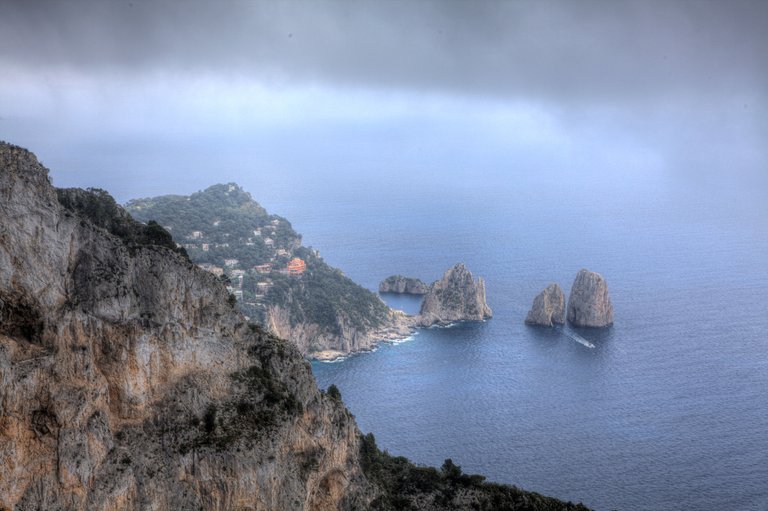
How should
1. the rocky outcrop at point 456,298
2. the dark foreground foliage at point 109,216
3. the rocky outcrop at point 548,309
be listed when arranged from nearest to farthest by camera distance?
the dark foreground foliage at point 109,216 < the rocky outcrop at point 548,309 < the rocky outcrop at point 456,298

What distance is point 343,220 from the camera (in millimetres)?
181750

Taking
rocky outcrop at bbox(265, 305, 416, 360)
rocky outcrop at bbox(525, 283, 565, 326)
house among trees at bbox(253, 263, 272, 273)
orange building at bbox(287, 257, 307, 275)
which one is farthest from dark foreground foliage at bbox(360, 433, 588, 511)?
orange building at bbox(287, 257, 307, 275)

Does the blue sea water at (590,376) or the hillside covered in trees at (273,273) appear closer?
the blue sea water at (590,376)

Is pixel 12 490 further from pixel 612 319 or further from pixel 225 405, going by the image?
pixel 612 319

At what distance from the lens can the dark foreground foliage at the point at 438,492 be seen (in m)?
43.9

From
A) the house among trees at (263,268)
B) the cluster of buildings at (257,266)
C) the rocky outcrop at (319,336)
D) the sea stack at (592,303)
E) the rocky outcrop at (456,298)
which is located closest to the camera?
the rocky outcrop at (319,336)

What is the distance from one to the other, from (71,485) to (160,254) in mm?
9840

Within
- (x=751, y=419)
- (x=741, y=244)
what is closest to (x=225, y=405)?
(x=751, y=419)

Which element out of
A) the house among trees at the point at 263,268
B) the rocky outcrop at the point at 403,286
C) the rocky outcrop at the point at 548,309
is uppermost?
the house among trees at the point at 263,268

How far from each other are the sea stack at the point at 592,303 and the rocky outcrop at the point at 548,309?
2089 mm

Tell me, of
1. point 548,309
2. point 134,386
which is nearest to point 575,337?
point 548,309

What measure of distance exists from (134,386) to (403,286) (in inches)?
3719

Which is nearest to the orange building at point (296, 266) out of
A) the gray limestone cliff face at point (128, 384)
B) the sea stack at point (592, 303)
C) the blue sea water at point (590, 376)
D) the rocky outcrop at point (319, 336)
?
the rocky outcrop at point (319, 336)

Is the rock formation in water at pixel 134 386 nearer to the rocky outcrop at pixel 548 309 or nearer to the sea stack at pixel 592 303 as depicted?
the rocky outcrop at pixel 548 309
